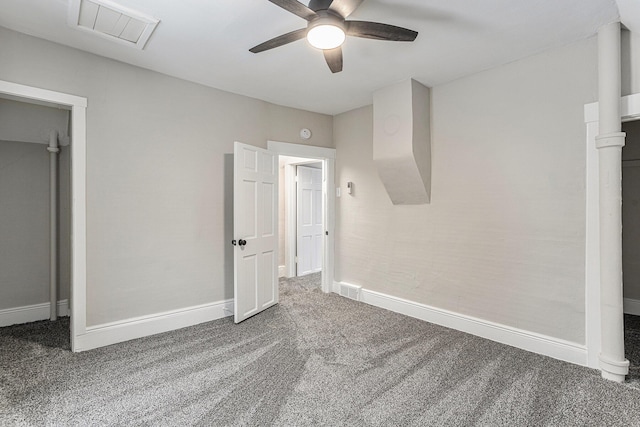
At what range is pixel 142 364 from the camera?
253 centimetres

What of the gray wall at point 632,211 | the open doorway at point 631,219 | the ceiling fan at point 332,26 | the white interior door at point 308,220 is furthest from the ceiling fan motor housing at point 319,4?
the gray wall at point 632,211

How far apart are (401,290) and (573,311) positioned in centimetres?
164

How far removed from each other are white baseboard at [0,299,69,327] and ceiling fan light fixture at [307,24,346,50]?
387 centimetres

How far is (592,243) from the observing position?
2.46 meters

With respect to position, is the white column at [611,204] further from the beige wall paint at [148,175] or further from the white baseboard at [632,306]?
the beige wall paint at [148,175]

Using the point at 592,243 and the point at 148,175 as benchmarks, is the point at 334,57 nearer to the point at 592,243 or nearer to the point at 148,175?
the point at 148,175

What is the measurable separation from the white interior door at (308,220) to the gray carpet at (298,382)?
97.0 inches

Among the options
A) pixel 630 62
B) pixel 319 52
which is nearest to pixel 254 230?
pixel 319 52

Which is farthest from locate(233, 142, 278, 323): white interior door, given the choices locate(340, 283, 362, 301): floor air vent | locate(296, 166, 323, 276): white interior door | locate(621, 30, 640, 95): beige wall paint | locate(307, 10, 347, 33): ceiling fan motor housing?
locate(621, 30, 640, 95): beige wall paint

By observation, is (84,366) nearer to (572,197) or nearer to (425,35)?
(425,35)

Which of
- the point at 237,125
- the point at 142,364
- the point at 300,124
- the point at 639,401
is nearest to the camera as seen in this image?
the point at 639,401

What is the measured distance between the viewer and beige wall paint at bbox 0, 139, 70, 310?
3.32 m

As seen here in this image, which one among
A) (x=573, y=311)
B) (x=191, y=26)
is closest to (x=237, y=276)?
(x=191, y=26)

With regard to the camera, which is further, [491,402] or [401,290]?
[401,290]
